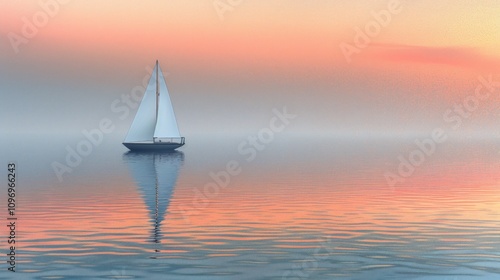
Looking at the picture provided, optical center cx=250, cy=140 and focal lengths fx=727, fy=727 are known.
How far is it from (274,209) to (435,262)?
22.2m

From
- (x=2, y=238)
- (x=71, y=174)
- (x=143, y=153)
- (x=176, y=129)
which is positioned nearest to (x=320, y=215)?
(x=2, y=238)

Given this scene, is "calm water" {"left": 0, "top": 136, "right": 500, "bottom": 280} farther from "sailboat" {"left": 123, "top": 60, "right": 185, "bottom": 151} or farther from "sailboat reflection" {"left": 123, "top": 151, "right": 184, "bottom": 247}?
"sailboat" {"left": 123, "top": 60, "right": 185, "bottom": 151}

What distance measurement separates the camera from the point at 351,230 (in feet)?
145

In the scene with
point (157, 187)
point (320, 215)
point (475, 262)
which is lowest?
point (475, 262)

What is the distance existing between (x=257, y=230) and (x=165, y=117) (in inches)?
4111

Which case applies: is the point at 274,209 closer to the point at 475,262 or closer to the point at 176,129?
the point at 475,262

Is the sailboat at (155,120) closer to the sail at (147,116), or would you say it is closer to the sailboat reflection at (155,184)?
the sail at (147,116)

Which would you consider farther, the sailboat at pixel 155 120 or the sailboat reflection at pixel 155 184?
the sailboat at pixel 155 120

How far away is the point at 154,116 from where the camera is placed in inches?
5787

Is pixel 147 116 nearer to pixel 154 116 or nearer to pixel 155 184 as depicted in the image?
pixel 154 116

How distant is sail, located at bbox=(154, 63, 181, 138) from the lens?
146m

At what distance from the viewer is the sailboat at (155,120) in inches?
5743

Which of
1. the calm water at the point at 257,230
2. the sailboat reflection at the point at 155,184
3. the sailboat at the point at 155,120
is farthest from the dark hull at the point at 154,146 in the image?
the calm water at the point at 257,230

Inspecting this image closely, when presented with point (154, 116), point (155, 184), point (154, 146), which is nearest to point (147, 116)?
point (154, 116)
